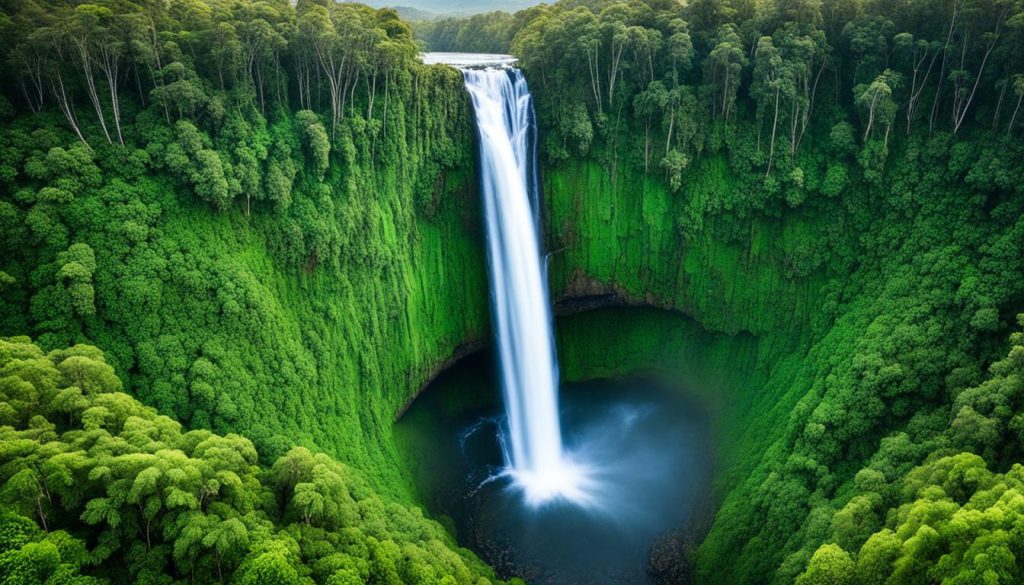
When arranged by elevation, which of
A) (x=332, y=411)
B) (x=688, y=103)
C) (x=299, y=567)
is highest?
(x=688, y=103)

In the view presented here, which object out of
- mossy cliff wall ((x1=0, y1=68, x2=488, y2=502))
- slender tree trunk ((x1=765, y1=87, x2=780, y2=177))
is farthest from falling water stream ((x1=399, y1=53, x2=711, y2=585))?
slender tree trunk ((x1=765, y1=87, x2=780, y2=177))

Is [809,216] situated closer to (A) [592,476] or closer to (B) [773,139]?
(B) [773,139]

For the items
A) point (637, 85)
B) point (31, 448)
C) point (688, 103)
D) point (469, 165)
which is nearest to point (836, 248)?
point (688, 103)

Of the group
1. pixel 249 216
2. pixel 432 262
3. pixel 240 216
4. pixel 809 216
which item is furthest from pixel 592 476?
pixel 240 216

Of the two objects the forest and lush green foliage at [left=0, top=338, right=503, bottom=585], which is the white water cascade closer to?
the forest

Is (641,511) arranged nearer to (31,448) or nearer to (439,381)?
(439,381)

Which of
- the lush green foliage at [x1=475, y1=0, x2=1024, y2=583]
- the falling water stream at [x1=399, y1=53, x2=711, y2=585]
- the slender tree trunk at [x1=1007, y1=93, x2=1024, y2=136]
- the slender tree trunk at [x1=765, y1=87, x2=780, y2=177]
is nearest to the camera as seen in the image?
the lush green foliage at [x1=475, y1=0, x2=1024, y2=583]

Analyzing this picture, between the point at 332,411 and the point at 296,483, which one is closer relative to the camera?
the point at 296,483
